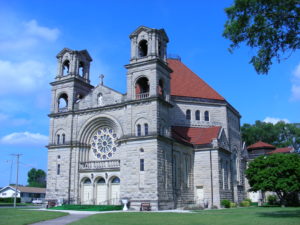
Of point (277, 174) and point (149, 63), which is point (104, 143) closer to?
point (149, 63)

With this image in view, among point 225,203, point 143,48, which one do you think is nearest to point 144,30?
point 143,48

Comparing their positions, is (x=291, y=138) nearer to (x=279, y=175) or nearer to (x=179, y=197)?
(x=279, y=175)

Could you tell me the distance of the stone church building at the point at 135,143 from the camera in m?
32.7

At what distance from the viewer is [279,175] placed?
127ft

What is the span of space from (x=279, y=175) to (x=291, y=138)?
45.8m

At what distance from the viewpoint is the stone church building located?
107ft

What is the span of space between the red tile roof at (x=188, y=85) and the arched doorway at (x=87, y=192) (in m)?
15.9

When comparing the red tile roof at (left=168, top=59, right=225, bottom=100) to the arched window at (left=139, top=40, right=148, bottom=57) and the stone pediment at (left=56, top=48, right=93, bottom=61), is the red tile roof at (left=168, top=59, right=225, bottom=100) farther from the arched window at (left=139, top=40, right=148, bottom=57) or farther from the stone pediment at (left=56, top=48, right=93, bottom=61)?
the stone pediment at (left=56, top=48, right=93, bottom=61)

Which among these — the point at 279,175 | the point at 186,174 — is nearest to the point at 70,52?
the point at 186,174

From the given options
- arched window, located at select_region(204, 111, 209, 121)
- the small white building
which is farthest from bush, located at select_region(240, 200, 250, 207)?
the small white building

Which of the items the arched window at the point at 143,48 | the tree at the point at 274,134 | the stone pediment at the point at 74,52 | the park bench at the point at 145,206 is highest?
the stone pediment at the point at 74,52

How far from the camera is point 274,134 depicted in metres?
80.2

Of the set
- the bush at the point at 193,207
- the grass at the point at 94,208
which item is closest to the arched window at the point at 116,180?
the grass at the point at 94,208

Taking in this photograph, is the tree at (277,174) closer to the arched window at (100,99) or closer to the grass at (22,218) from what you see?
the arched window at (100,99)
